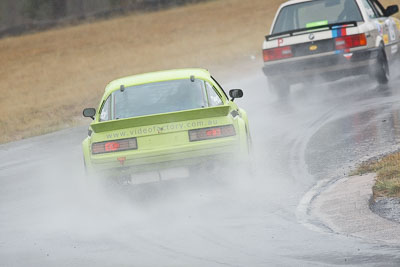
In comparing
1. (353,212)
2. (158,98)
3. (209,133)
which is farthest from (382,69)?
(353,212)

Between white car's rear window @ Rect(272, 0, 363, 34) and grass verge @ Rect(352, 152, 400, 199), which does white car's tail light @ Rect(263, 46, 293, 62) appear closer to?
white car's rear window @ Rect(272, 0, 363, 34)

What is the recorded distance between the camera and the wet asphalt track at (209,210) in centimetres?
734

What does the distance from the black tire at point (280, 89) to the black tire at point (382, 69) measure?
63.9 inches

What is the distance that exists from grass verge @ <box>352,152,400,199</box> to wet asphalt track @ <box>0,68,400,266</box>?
1.03 ft

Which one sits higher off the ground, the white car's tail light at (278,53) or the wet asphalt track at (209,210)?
the white car's tail light at (278,53)

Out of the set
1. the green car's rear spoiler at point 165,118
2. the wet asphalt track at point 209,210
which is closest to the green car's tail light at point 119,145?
the green car's rear spoiler at point 165,118

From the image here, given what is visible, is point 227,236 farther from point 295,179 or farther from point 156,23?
point 156,23

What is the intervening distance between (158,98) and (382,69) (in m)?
8.06

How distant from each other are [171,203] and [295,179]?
167 cm

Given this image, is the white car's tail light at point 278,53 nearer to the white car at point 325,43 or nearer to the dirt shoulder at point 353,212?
the white car at point 325,43

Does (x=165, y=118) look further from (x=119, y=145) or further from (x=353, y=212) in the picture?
(x=353, y=212)

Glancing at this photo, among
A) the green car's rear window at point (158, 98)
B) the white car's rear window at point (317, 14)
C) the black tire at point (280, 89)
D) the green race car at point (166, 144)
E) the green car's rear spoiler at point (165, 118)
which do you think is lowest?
the black tire at point (280, 89)

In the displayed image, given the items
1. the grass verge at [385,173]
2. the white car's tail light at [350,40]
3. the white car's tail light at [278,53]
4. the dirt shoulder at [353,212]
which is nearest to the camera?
the dirt shoulder at [353,212]

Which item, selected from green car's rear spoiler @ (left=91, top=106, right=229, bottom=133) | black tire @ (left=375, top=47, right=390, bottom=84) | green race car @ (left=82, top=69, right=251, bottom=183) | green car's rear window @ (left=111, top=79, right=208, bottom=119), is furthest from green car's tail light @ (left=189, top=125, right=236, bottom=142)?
black tire @ (left=375, top=47, right=390, bottom=84)
